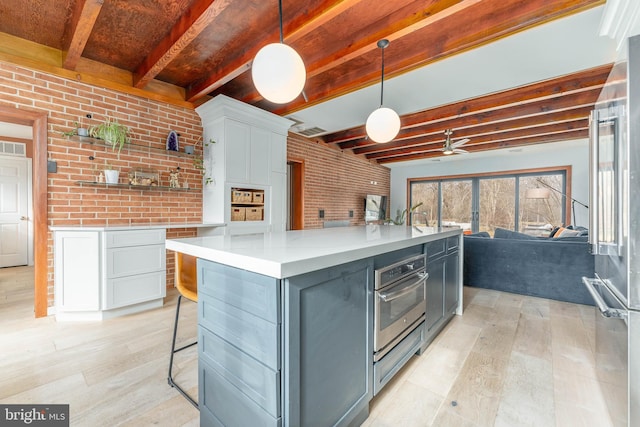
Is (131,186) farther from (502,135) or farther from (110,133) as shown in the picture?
(502,135)

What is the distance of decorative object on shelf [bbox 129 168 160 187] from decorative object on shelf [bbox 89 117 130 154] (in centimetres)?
30

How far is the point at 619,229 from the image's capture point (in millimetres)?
1098

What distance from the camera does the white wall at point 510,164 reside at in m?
5.65

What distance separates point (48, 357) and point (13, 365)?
160mm

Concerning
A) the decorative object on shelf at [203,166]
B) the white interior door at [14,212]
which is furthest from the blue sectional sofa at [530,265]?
the white interior door at [14,212]

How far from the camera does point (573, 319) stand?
2545mm

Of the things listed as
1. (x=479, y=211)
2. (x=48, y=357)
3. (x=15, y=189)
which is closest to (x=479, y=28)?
(x=48, y=357)

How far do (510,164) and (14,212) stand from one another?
10168 millimetres

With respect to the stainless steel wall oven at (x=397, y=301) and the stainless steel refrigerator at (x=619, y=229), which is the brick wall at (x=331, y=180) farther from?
the stainless steel refrigerator at (x=619, y=229)

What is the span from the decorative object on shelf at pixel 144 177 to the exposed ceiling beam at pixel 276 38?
42.0 inches

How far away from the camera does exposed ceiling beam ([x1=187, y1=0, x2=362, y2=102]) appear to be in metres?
1.84

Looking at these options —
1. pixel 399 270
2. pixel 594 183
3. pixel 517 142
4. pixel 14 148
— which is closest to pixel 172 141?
pixel 399 270

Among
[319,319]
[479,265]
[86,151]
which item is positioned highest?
[86,151]

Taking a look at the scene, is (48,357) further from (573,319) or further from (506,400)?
(573,319)
